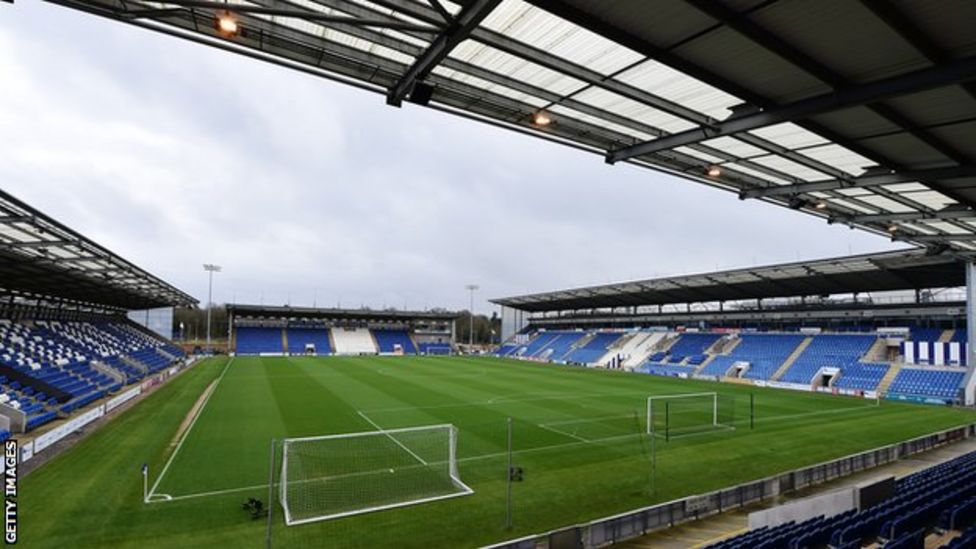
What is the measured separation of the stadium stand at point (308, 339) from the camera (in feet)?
241

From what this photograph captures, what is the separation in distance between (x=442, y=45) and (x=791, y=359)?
49.2 m

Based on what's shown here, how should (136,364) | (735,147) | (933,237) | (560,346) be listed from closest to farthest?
(735,147) < (933,237) < (136,364) < (560,346)

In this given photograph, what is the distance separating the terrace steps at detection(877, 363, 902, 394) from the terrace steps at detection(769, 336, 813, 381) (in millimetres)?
7155

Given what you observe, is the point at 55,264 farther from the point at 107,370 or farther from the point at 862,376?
the point at 862,376

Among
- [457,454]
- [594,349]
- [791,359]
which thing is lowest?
[594,349]

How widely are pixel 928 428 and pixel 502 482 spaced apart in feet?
76.4

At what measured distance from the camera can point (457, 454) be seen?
58.9 ft

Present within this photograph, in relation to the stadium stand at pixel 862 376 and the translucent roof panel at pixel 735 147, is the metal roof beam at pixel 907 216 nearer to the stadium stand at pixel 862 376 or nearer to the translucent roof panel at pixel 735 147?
the translucent roof panel at pixel 735 147

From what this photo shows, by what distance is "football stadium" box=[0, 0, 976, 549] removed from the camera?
6.40 m

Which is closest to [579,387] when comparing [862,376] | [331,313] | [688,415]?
[688,415]

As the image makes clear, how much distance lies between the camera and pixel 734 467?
1691 centimetres

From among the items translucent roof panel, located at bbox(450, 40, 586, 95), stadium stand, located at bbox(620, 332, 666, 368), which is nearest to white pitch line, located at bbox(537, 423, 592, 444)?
translucent roof panel, located at bbox(450, 40, 586, 95)

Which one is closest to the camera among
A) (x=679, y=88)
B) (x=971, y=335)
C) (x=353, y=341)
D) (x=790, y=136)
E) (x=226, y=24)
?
(x=226, y=24)

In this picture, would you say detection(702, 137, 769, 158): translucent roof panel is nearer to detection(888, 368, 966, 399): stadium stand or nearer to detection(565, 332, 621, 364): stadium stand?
detection(888, 368, 966, 399): stadium stand
